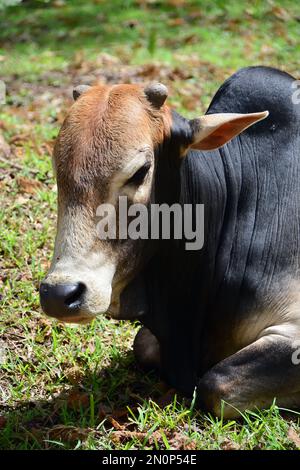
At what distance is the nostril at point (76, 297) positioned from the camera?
3.26 meters

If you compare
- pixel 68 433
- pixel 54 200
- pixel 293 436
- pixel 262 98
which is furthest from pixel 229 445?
pixel 54 200

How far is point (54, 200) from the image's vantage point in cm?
554

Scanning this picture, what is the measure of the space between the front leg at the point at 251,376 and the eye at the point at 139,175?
0.85m

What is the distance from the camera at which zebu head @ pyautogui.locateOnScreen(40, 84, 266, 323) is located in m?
3.30

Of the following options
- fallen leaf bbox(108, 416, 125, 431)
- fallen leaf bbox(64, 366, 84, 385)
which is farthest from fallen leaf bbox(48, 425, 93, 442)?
fallen leaf bbox(64, 366, 84, 385)

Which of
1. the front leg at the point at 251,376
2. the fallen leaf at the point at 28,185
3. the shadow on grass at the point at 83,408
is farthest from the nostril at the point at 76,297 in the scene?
the fallen leaf at the point at 28,185

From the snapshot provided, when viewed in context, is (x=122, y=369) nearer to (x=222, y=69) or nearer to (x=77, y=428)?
(x=77, y=428)

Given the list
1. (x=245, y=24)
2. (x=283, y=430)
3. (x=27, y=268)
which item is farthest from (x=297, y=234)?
(x=245, y=24)

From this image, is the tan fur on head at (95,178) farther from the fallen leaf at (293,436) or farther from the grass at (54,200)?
the fallen leaf at (293,436)

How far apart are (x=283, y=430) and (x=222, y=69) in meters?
4.99

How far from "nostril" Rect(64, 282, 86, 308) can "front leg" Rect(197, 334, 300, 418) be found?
0.77 m

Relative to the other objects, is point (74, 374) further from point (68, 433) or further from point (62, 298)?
point (62, 298)

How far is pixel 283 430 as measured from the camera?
3.71 meters

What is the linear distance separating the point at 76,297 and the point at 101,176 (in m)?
0.46
